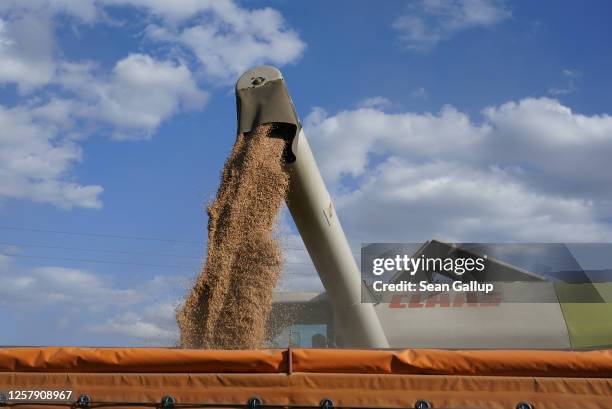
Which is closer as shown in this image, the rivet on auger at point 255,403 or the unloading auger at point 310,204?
the rivet on auger at point 255,403

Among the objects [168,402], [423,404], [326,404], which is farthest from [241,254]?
[423,404]

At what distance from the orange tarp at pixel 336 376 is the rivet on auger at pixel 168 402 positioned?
2 cm

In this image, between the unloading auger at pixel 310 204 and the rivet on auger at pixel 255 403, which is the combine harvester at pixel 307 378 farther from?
the unloading auger at pixel 310 204

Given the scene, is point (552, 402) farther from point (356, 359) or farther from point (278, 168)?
point (278, 168)

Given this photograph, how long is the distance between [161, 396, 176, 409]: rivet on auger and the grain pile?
5.42 ft

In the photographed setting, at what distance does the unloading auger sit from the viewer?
600 centimetres

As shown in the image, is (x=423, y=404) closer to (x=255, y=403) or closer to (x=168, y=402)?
(x=255, y=403)

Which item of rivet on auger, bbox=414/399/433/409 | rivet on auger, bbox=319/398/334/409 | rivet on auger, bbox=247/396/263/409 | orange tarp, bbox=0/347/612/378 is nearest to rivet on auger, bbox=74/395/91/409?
orange tarp, bbox=0/347/612/378

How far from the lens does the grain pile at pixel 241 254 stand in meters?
5.21

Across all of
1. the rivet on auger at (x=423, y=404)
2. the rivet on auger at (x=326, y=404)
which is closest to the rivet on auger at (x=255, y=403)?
the rivet on auger at (x=326, y=404)

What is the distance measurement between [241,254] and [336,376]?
2274 mm

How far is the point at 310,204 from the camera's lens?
648 centimetres

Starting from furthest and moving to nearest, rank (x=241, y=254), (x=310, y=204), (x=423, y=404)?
(x=310, y=204)
(x=241, y=254)
(x=423, y=404)

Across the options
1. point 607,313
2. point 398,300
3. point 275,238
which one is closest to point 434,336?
point 398,300
